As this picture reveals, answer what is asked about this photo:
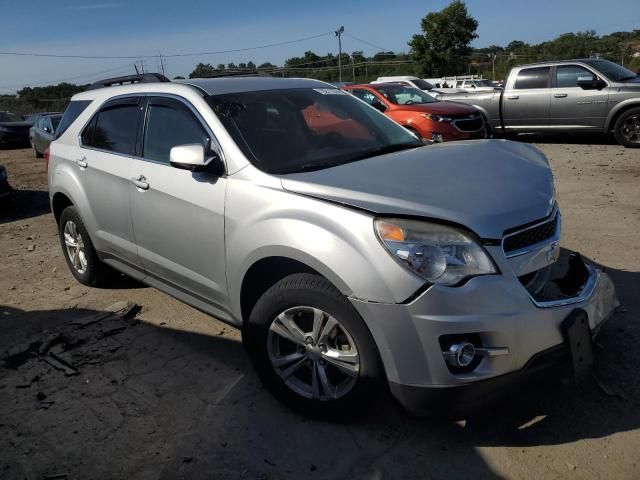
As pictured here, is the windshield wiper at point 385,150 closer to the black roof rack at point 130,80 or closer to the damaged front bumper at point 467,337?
the damaged front bumper at point 467,337

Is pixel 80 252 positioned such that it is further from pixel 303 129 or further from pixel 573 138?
pixel 573 138

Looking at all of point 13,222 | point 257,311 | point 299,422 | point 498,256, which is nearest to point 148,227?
point 257,311

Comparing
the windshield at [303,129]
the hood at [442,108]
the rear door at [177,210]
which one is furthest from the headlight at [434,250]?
the hood at [442,108]

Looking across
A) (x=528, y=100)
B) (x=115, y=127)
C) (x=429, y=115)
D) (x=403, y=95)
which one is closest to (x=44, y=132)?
(x=403, y=95)

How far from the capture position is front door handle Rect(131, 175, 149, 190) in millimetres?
3691

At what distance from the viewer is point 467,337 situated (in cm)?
234

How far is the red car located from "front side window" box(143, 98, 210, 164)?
729 centimetres

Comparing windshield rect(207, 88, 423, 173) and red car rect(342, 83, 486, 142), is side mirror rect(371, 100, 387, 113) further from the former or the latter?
windshield rect(207, 88, 423, 173)

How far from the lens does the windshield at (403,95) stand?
39.3ft

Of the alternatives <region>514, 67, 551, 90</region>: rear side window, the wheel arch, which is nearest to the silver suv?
the wheel arch

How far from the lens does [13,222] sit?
28.6ft

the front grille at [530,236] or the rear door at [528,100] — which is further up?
the rear door at [528,100]

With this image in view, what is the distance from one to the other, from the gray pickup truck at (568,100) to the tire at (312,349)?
10024 mm

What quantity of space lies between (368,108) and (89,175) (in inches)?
89.3
